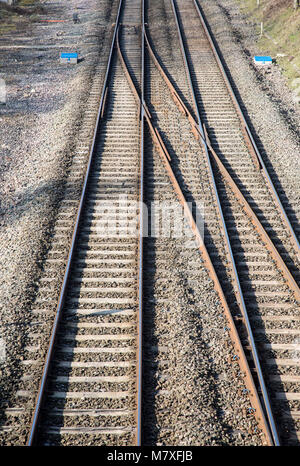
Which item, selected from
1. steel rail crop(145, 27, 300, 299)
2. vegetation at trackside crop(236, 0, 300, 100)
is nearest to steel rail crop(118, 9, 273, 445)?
steel rail crop(145, 27, 300, 299)

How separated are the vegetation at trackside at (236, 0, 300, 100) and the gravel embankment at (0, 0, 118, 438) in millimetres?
8275

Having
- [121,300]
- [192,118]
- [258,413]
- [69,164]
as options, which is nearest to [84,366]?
[121,300]

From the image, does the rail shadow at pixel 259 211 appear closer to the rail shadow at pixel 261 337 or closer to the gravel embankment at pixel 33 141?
the rail shadow at pixel 261 337

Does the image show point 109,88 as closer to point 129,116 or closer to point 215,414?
point 129,116

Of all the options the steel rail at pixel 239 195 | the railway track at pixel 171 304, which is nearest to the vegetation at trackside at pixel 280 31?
the steel rail at pixel 239 195

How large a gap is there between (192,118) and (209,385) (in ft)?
32.6

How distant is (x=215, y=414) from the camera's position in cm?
619

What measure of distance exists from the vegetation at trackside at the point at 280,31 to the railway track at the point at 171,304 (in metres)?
6.58

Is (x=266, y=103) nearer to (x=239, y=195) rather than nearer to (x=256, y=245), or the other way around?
(x=239, y=195)

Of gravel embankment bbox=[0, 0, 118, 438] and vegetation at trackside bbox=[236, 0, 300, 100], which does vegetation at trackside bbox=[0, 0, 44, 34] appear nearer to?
gravel embankment bbox=[0, 0, 118, 438]

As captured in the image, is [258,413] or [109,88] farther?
[109,88]

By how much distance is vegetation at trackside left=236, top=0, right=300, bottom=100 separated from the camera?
1908 cm

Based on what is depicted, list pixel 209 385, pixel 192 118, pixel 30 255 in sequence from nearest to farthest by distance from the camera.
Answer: pixel 209 385 < pixel 30 255 < pixel 192 118

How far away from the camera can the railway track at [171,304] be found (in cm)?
619
